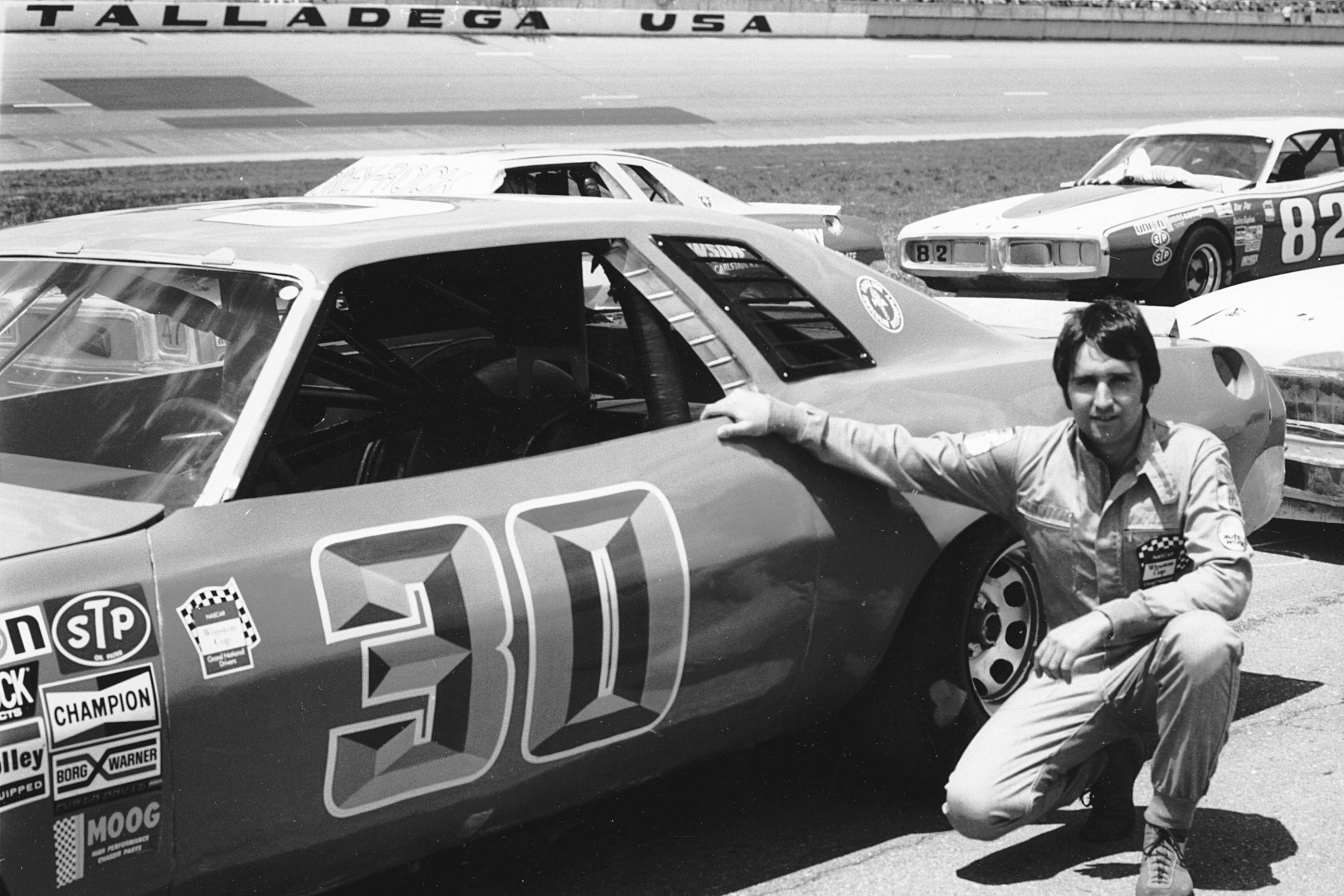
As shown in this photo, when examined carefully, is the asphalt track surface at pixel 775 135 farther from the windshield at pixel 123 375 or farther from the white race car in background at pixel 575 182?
the white race car in background at pixel 575 182

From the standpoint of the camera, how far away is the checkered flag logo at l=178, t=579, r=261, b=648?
2.57 metres

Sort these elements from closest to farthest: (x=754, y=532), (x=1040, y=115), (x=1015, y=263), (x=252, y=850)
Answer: (x=252, y=850) → (x=754, y=532) → (x=1015, y=263) → (x=1040, y=115)

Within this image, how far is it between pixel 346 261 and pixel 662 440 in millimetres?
740

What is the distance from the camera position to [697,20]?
106 feet

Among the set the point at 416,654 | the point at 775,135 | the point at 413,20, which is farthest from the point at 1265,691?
the point at 413,20

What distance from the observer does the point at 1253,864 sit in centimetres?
353

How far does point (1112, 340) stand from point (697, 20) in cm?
3004

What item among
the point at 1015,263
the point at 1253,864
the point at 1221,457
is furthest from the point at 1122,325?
the point at 1015,263

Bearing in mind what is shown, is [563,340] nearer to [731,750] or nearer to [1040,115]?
[731,750]

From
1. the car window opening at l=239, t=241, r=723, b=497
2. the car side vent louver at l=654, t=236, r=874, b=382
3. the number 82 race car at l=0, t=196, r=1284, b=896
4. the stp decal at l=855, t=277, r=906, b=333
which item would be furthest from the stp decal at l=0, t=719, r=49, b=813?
the stp decal at l=855, t=277, r=906, b=333

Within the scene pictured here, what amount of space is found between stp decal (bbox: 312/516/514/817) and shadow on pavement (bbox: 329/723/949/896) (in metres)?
0.40

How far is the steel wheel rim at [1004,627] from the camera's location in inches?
149

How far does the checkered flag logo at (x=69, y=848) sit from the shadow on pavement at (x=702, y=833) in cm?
91

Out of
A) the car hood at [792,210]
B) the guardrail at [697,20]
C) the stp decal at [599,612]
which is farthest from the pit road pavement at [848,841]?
the guardrail at [697,20]
